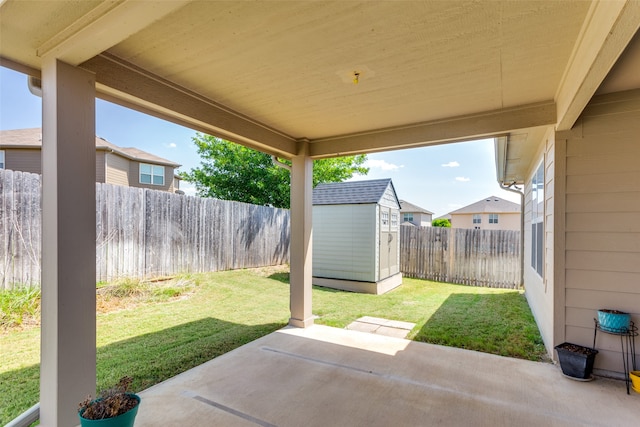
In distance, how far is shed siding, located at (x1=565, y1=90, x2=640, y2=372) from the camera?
2.85 meters

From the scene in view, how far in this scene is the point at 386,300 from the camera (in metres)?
6.47

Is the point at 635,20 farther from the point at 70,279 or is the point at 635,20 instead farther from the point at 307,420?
the point at 70,279

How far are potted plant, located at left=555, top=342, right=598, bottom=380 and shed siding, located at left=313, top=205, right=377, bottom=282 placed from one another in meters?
4.42

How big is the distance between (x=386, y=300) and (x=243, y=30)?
5681 millimetres

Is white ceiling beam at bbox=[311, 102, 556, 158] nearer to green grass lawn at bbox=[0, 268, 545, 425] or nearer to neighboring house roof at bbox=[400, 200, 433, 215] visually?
green grass lawn at bbox=[0, 268, 545, 425]

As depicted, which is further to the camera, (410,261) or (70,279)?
(410,261)

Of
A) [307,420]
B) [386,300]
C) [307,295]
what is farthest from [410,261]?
[307,420]

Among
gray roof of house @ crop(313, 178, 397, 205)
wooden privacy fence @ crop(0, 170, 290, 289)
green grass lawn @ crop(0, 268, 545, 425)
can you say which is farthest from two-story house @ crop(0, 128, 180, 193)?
gray roof of house @ crop(313, 178, 397, 205)

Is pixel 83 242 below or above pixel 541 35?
below

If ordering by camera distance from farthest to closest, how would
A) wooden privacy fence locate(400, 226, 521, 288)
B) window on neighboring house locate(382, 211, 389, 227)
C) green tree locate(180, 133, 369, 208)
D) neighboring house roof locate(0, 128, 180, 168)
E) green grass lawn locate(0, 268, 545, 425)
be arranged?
1. green tree locate(180, 133, 369, 208)
2. neighboring house roof locate(0, 128, 180, 168)
3. wooden privacy fence locate(400, 226, 521, 288)
4. window on neighboring house locate(382, 211, 389, 227)
5. green grass lawn locate(0, 268, 545, 425)

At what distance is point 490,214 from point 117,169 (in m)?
23.1

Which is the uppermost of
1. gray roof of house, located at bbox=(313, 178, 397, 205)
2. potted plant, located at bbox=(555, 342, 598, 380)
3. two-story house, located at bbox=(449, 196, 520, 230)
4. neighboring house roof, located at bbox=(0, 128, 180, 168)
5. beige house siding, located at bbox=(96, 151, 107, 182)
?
neighboring house roof, located at bbox=(0, 128, 180, 168)

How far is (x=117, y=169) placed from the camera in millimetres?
12141

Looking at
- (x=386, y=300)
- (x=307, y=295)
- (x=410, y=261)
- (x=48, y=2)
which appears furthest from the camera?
(x=410, y=261)
